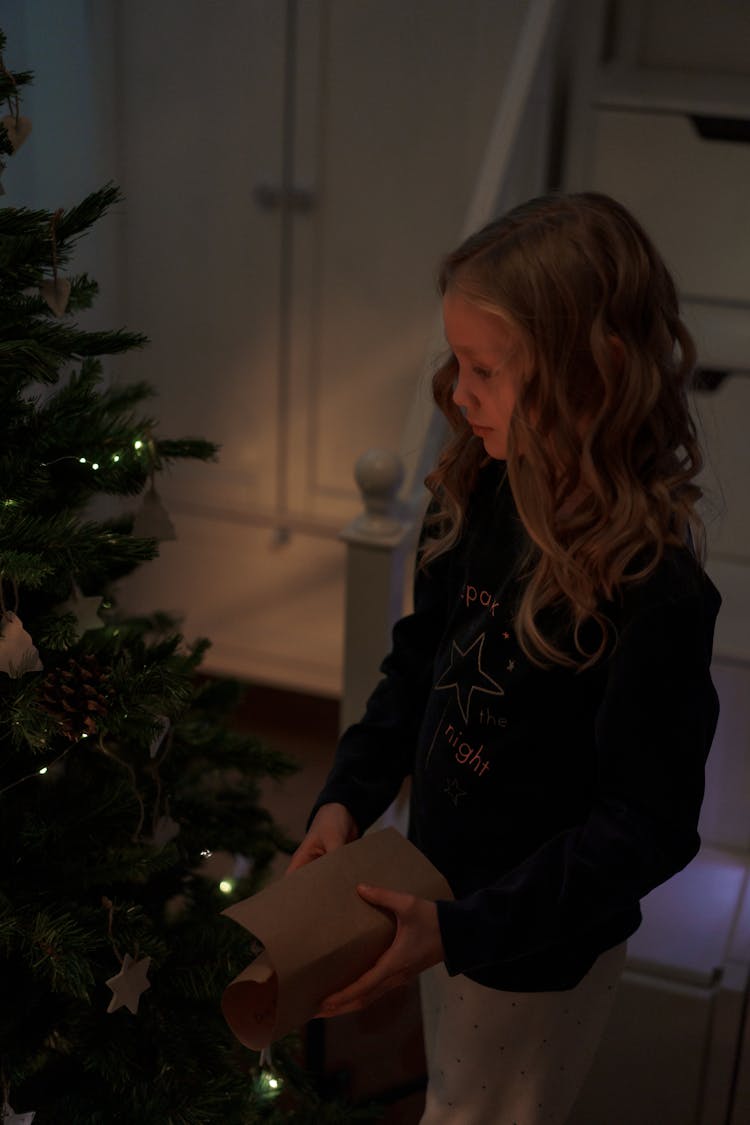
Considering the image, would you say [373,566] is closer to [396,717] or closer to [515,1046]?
[396,717]

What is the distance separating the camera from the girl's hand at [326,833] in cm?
113

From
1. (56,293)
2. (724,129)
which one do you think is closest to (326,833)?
(56,293)

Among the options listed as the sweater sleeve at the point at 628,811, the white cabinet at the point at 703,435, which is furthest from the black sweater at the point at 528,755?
the white cabinet at the point at 703,435

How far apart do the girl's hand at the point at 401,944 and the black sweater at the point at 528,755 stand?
0.01 m

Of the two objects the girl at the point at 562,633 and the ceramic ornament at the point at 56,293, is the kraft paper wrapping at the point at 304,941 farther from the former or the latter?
the ceramic ornament at the point at 56,293

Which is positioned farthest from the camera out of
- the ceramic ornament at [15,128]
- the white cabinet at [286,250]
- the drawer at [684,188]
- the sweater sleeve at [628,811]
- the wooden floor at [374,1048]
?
the white cabinet at [286,250]

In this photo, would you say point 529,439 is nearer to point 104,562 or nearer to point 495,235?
point 495,235

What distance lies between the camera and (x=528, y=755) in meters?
1.06

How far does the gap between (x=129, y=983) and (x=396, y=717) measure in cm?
38

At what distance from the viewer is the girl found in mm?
956

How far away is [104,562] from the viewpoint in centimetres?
124

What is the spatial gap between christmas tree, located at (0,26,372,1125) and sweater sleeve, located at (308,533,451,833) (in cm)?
18

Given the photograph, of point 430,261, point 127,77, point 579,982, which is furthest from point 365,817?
point 127,77

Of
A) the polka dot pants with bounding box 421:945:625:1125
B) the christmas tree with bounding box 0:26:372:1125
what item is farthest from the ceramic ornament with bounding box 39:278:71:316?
the polka dot pants with bounding box 421:945:625:1125
